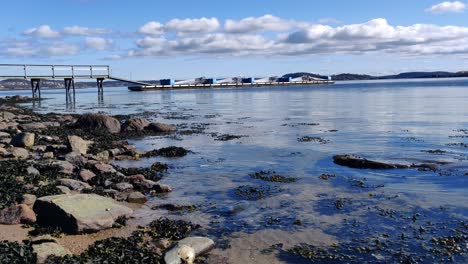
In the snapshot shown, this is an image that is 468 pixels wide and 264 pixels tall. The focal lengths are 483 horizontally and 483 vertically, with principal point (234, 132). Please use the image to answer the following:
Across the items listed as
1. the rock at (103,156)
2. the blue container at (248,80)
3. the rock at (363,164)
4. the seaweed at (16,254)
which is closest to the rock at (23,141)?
the rock at (103,156)

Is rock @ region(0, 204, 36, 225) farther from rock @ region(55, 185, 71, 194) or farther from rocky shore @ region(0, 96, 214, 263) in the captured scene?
rock @ region(55, 185, 71, 194)

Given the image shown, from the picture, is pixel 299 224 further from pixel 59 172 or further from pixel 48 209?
pixel 59 172

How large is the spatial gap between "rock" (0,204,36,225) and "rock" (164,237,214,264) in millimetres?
3767

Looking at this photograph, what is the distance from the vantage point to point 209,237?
11047 millimetres

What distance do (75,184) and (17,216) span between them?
3.98m

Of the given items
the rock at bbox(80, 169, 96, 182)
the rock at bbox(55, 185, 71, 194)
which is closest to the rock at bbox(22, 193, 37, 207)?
the rock at bbox(55, 185, 71, 194)

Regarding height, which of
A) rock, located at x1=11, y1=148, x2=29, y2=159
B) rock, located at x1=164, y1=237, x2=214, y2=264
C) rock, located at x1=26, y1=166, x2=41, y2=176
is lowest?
rock, located at x1=164, y1=237, x2=214, y2=264

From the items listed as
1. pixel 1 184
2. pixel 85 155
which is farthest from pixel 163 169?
pixel 1 184

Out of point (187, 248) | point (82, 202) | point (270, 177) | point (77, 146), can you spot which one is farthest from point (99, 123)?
point (187, 248)

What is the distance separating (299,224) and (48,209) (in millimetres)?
5967

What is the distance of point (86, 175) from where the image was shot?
1636cm

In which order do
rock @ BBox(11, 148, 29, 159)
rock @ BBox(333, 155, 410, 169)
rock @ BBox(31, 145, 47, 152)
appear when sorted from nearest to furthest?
rock @ BBox(333, 155, 410, 169) < rock @ BBox(11, 148, 29, 159) < rock @ BBox(31, 145, 47, 152)

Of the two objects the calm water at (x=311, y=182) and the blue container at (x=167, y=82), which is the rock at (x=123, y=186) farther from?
the blue container at (x=167, y=82)

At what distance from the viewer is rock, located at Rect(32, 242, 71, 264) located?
8922 millimetres
